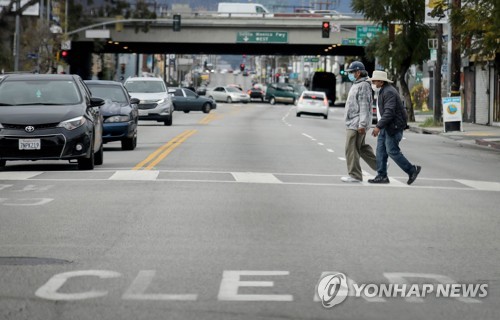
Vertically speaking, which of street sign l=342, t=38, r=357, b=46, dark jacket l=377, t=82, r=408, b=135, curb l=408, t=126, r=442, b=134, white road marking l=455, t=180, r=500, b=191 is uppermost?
street sign l=342, t=38, r=357, b=46

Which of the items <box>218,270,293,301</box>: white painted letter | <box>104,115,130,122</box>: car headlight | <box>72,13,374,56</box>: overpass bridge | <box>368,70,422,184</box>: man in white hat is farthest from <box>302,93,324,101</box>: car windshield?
<box>218,270,293,301</box>: white painted letter

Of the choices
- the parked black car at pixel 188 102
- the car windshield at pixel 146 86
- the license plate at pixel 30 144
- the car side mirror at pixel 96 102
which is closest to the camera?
the license plate at pixel 30 144

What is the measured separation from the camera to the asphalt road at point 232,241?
27.2 ft

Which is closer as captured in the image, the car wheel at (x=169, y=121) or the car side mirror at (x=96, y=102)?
the car side mirror at (x=96, y=102)

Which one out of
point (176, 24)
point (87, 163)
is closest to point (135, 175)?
point (87, 163)

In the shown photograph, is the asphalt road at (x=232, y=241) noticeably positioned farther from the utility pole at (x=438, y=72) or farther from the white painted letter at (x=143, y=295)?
the utility pole at (x=438, y=72)

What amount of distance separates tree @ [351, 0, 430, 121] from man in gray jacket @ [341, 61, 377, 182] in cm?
4212

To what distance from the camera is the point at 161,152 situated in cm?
2772

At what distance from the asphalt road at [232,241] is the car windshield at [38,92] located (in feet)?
4.04

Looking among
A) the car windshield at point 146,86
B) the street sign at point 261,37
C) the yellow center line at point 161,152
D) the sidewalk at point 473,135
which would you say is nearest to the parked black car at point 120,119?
the yellow center line at point 161,152

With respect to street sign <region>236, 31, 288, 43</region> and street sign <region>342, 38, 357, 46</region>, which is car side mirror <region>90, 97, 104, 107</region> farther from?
street sign <region>236, 31, 288, 43</region>

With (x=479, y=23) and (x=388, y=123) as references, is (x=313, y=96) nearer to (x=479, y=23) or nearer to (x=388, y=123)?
(x=479, y=23)

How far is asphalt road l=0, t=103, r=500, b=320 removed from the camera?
830 cm

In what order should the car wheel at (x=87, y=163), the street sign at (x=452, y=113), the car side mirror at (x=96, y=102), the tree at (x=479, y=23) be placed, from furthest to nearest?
the street sign at (x=452, y=113), the tree at (x=479, y=23), the car side mirror at (x=96, y=102), the car wheel at (x=87, y=163)
